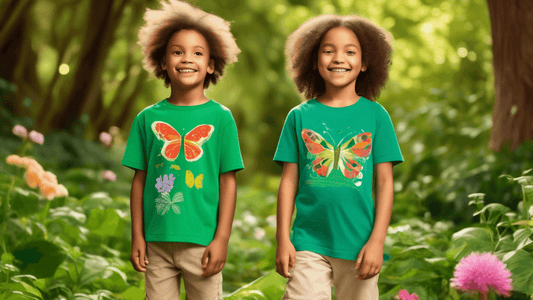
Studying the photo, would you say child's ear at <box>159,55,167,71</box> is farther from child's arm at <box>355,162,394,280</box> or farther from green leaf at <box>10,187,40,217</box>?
green leaf at <box>10,187,40,217</box>

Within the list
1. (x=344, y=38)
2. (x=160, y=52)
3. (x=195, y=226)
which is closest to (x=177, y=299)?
(x=195, y=226)

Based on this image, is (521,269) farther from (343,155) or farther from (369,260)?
(343,155)

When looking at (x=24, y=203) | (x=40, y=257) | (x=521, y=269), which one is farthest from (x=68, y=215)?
(x=521, y=269)

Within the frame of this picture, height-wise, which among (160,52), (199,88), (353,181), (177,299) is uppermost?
(160,52)

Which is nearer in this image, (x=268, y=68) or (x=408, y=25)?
(x=268, y=68)

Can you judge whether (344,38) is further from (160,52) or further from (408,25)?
(408,25)

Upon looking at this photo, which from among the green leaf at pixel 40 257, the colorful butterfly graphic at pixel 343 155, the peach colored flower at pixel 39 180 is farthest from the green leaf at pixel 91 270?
the colorful butterfly graphic at pixel 343 155

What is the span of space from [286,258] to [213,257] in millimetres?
263

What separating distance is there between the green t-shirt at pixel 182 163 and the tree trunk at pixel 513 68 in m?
2.98

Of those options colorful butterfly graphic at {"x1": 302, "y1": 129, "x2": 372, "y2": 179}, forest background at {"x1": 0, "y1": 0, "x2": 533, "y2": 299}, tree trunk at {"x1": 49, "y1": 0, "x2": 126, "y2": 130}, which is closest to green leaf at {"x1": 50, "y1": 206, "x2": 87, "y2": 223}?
forest background at {"x1": 0, "y1": 0, "x2": 533, "y2": 299}

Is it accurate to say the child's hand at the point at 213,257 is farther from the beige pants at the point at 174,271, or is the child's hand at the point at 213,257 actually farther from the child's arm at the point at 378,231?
the child's arm at the point at 378,231

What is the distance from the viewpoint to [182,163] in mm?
2021

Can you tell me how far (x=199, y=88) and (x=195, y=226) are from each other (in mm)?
544

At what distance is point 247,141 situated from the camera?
859cm
